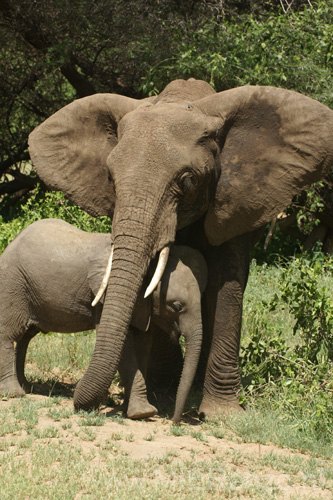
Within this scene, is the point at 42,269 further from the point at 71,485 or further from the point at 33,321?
the point at 71,485

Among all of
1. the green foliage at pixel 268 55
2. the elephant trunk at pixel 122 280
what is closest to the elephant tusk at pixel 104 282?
the elephant trunk at pixel 122 280

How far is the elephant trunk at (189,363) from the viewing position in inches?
206

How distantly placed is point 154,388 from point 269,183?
6.58ft

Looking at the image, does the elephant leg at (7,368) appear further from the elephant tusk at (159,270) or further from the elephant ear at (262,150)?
the elephant ear at (262,150)

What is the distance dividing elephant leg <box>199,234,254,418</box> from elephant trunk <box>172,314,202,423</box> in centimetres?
69

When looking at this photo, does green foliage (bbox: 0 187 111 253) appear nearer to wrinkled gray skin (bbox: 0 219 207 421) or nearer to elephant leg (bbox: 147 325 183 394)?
elephant leg (bbox: 147 325 183 394)

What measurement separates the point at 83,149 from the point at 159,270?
1477 millimetres

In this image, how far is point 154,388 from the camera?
6645 mm

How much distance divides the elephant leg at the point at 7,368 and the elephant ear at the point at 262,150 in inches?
65.7

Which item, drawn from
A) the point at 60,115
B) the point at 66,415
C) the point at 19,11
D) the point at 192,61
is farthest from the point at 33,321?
the point at 19,11

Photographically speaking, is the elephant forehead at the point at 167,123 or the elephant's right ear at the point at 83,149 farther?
the elephant's right ear at the point at 83,149

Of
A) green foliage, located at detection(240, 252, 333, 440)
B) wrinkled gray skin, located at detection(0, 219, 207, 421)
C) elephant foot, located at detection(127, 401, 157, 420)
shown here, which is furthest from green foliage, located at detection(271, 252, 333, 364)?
elephant foot, located at detection(127, 401, 157, 420)

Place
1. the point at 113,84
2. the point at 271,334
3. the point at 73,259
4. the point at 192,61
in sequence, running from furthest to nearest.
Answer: the point at 113,84 → the point at 192,61 → the point at 271,334 → the point at 73,259

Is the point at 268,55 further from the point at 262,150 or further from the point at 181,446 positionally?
the point at 181,446
